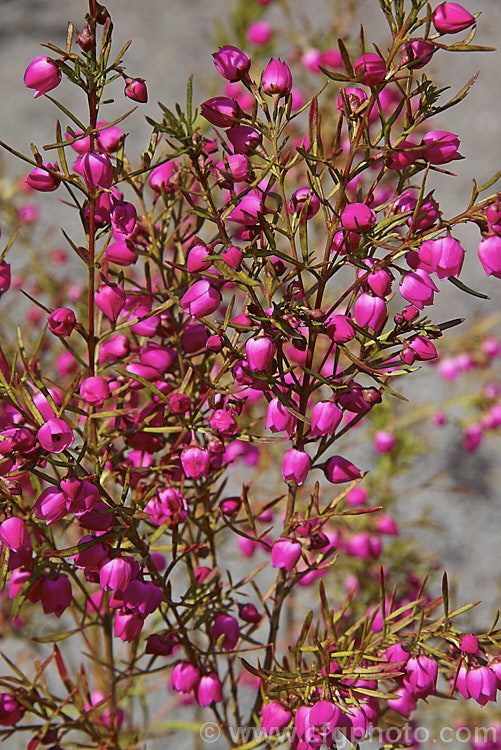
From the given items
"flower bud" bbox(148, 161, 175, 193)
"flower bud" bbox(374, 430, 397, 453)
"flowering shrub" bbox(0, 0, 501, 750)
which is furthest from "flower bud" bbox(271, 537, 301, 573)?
"flower bud" bbox(374, 430, 397, 453)

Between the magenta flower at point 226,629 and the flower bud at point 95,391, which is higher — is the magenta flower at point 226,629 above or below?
below

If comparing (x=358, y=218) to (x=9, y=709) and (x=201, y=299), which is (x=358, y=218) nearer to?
(x=201, y=299)

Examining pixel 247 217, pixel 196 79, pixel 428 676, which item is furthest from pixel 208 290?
pixel 196 79

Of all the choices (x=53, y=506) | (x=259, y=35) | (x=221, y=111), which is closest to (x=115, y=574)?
(x=53, y=506)

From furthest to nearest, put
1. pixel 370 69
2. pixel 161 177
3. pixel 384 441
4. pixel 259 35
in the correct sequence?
pixel 259 35 → pixel 384 441 → pixel 161 177 → pixel 370 69

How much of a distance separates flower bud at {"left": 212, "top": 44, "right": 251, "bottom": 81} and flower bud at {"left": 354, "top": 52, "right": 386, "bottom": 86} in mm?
74

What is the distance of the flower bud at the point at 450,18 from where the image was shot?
388 mm

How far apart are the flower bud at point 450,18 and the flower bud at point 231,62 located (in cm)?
10

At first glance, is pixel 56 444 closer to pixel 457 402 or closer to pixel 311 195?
pixel 311 195

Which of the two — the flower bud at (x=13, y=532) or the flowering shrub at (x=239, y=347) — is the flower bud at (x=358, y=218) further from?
the flower bud at (x=13, y=532)

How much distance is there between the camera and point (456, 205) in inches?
105

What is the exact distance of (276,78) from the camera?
427mm

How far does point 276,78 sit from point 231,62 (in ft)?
0.08

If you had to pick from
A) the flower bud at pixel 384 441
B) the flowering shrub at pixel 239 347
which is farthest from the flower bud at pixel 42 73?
the flower bud at pixel 384 441
